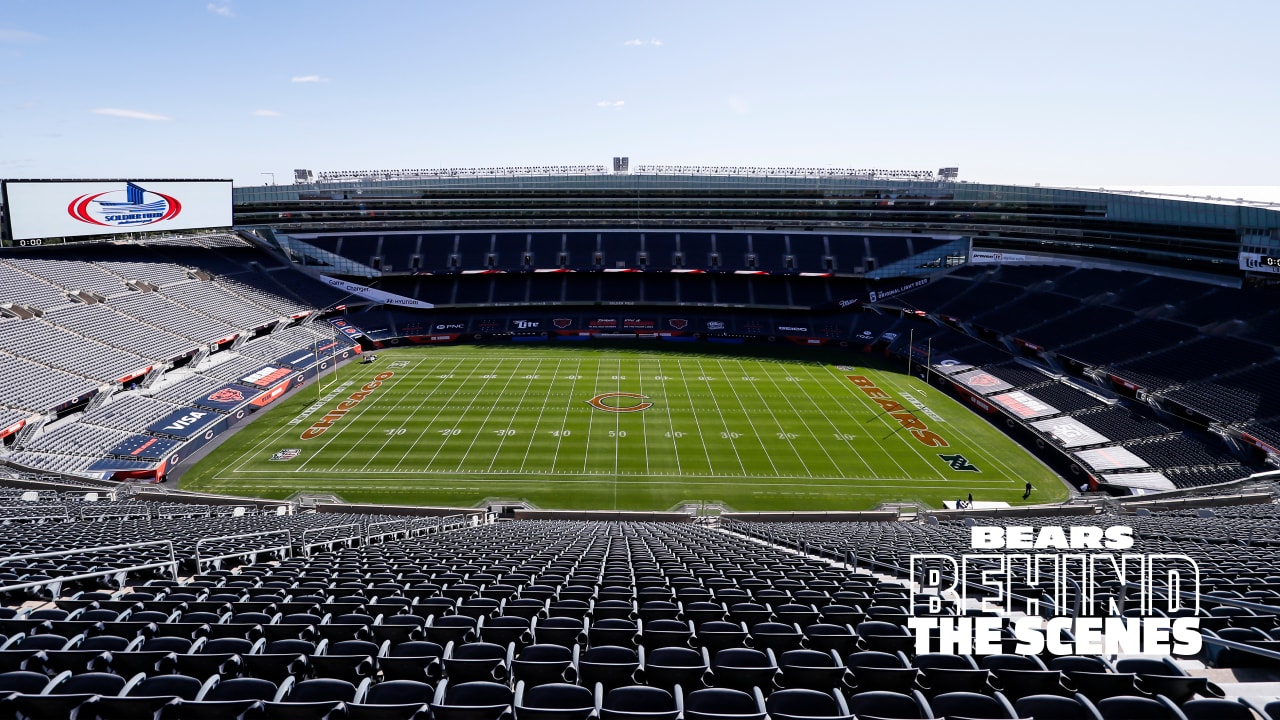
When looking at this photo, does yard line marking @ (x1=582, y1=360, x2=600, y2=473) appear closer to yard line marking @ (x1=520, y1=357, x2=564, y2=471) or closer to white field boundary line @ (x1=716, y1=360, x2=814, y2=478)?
yard line marking @ (x1=520, y1=357, x2=564, y2=471)

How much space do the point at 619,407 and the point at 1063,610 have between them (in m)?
→ 38.1

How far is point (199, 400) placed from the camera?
139 ft

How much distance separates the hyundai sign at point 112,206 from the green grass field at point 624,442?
2397 centimetres

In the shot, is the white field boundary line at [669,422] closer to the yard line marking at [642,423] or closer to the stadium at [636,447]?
the stadium at [636,447]

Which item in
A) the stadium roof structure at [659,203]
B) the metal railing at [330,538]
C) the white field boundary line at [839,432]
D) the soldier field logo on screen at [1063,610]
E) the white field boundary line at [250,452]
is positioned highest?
the stadium roof structure at [659,203]

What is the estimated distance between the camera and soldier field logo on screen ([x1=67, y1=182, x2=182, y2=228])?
5434 centimetres

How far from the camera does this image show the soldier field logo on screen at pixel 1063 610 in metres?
6.80

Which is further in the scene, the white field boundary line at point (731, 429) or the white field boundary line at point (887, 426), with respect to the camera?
the white field boundary line at point (887, 426)

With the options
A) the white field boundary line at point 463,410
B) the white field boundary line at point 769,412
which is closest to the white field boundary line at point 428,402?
the white field boundary line at point 463,410

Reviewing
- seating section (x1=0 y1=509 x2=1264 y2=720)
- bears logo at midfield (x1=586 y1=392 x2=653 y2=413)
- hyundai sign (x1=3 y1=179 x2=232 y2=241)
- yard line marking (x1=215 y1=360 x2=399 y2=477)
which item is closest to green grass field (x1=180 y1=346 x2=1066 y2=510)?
yard line marking (x1=215 y1=360 x2=399 y2=477)

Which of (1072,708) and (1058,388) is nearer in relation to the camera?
(1072,708)

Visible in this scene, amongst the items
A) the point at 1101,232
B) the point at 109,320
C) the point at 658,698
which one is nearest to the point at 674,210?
the point at 1101,232

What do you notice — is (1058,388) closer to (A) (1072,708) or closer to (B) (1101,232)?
(B) (1101,232)

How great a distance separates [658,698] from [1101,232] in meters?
72.6
